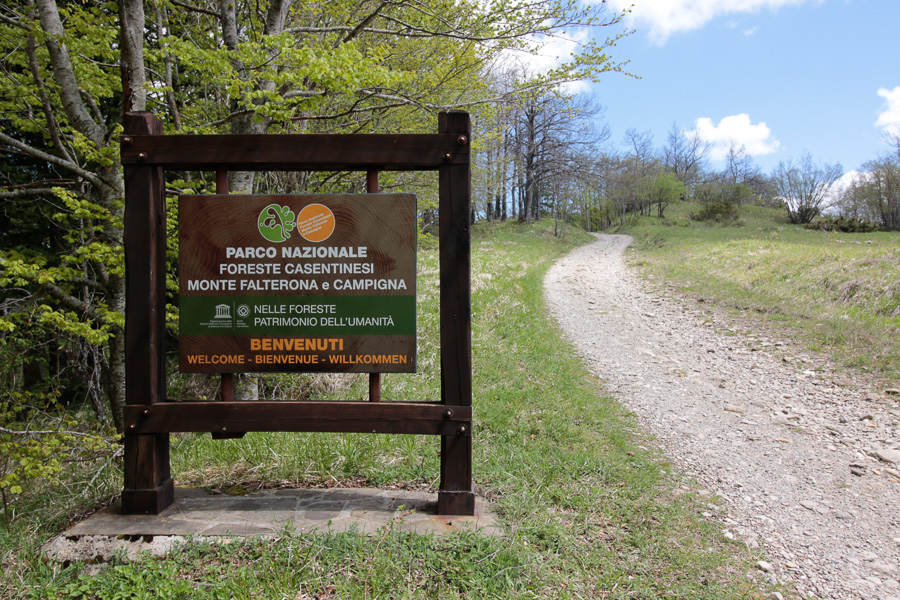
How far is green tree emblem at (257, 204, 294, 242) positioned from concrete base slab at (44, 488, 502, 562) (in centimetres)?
167

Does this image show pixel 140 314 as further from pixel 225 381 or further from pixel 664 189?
pixel 664 189

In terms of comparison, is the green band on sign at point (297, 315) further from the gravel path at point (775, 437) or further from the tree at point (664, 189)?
the tree at point (664, 189)

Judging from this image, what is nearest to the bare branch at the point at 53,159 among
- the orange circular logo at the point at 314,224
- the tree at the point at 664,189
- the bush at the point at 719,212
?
the orange circular logo at the point at 314,224

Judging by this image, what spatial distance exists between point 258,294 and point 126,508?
59.7 inches

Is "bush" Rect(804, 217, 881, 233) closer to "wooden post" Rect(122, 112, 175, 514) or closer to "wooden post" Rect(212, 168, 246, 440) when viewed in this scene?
"wooden post" Rect(212, 168, 246, 440)

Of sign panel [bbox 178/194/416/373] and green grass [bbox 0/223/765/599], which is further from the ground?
sign panel [bbox 178/194/416/373]

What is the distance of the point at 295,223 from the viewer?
128 inches

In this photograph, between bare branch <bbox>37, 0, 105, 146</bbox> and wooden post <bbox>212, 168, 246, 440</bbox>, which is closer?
wooden post <bbox>212, 168, 246, 440</bbox>

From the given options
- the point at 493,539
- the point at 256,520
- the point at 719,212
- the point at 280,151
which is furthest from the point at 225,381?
the point at 719,212

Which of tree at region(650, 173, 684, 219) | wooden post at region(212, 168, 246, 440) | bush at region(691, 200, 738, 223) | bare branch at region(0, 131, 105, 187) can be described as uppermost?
tree at region(650, 173, 684, 219)

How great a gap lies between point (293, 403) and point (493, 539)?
1.41 m

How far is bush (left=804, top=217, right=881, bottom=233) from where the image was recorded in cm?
3262

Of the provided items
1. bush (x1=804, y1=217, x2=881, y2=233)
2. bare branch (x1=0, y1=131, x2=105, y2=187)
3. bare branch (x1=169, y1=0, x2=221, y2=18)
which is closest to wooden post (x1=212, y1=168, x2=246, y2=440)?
bare branch (x1=0, y1=131, x2=105, y2=187)

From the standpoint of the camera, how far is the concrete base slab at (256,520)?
2912 mm
